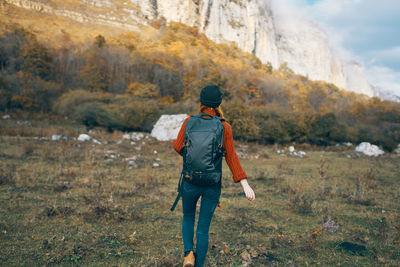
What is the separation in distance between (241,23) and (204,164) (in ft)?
324

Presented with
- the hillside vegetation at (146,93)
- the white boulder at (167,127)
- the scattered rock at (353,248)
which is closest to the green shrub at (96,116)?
the hillside vegetation at (146,93)

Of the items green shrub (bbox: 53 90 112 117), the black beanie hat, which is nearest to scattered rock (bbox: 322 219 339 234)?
the black beanie hat

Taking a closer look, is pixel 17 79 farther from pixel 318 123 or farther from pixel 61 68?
pixel 318 123

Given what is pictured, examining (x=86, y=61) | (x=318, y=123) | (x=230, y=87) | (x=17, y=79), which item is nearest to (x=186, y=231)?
(x=318, y=123)

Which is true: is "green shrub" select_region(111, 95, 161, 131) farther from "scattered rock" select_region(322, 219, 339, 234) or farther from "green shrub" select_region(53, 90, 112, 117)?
"scattered rock" select_region(322, 219, 339, 234)

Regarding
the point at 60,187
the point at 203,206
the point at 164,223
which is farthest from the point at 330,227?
the point at 60,187

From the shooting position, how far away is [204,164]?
227 cm

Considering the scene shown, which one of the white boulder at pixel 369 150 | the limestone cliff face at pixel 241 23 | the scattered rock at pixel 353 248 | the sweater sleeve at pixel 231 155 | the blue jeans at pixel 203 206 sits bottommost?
the white boulder at pixel 369 150

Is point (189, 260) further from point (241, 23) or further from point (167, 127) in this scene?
point (241, 23)

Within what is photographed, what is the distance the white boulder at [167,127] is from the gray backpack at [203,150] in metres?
17.8

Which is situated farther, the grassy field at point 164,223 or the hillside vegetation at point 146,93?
the hillside vegetation at point 146,93

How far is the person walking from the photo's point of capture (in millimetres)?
2283

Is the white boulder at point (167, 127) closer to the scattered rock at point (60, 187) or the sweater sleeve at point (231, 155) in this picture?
the scattered rock at point (60, 187)

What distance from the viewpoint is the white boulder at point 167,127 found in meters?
20.5
